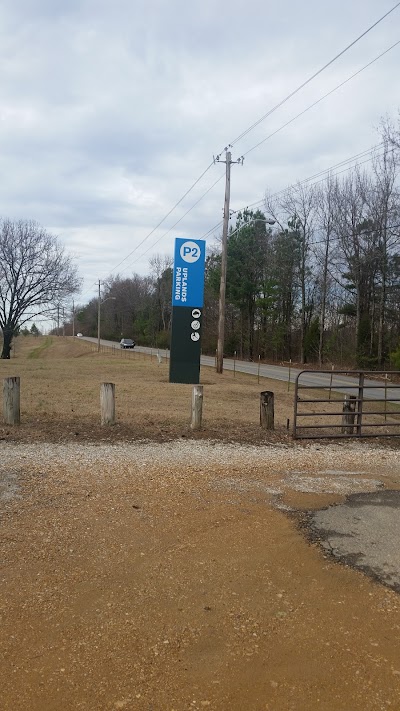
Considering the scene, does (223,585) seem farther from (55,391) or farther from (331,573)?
(55,391)

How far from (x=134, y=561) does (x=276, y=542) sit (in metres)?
1.18

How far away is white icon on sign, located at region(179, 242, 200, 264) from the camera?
57.7ft

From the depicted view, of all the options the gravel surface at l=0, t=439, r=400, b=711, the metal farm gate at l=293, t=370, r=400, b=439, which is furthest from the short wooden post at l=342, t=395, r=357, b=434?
the gravel surface at l=0, t=439, r=400, b=711

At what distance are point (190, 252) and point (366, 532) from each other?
14.2 m

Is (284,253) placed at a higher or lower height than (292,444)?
higher

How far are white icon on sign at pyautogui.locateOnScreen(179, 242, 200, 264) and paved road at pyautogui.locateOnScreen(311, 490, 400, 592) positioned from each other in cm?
1310

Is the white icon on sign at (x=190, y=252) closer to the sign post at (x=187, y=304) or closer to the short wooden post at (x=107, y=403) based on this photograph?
the sign post at (x=187, y=304)

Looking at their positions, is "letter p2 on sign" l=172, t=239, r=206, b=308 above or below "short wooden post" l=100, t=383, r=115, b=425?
above

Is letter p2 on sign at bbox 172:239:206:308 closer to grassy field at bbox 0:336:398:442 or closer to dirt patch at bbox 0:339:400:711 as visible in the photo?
grassy field at bbox 0:336:398:442

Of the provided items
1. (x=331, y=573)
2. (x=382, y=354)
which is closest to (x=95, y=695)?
(x=331, y=573)

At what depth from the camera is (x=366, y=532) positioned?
450cm

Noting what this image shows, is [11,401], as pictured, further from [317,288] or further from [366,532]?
[317,288]

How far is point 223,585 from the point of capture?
351cm

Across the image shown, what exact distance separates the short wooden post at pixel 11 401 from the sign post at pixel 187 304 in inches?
370
